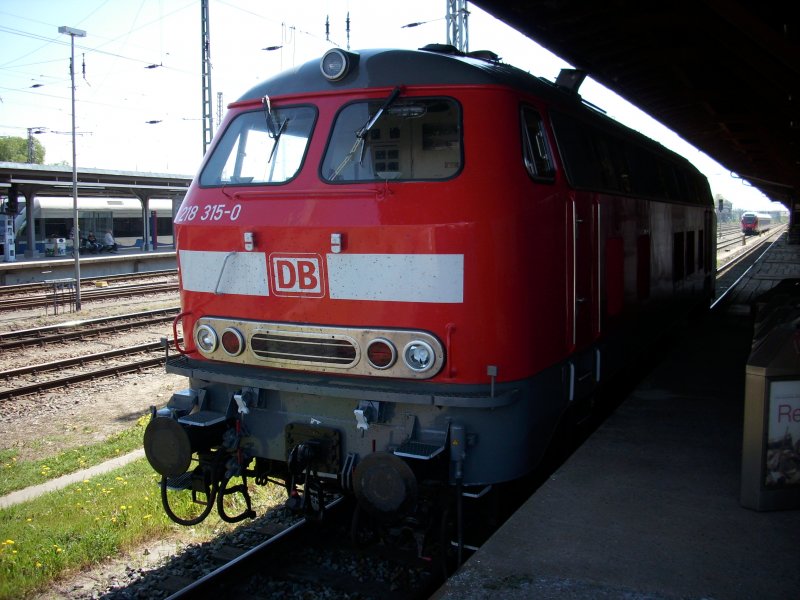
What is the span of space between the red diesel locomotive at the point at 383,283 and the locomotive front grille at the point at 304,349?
0.5 inches

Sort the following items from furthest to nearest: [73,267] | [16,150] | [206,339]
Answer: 1. [16,150]
2. [73,267]
3. [206,339]

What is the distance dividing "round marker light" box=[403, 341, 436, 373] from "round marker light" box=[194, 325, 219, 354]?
5.05 ft

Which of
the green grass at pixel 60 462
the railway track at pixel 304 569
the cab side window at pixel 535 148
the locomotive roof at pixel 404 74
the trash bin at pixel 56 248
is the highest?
the locomotive roof at pixel 404 74

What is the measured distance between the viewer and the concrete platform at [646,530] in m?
3.80

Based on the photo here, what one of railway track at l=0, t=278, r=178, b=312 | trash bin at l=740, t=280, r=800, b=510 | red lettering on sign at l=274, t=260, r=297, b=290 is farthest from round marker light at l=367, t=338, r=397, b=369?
railway track at l=0, t=278, r=178, b=312

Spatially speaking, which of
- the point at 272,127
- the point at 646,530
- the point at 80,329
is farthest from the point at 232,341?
the point at 80,329

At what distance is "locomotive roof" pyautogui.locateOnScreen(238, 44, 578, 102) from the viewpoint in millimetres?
4848

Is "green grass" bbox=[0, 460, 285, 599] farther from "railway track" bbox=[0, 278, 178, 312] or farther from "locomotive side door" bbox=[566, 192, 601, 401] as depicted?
"railway track" bbox=[0, 278, 178, 312]

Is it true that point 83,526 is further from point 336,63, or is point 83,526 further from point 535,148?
point 535,148

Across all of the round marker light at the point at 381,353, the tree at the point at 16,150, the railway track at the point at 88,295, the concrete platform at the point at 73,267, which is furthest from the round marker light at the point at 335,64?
the tree at the point at 16,150

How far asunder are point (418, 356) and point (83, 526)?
3.70m

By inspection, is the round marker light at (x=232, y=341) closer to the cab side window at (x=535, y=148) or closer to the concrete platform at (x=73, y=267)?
the cab side window at (x=535, y=148)

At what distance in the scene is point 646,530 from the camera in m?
4.43

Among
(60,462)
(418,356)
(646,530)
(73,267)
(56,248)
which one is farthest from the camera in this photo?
(56,248)
